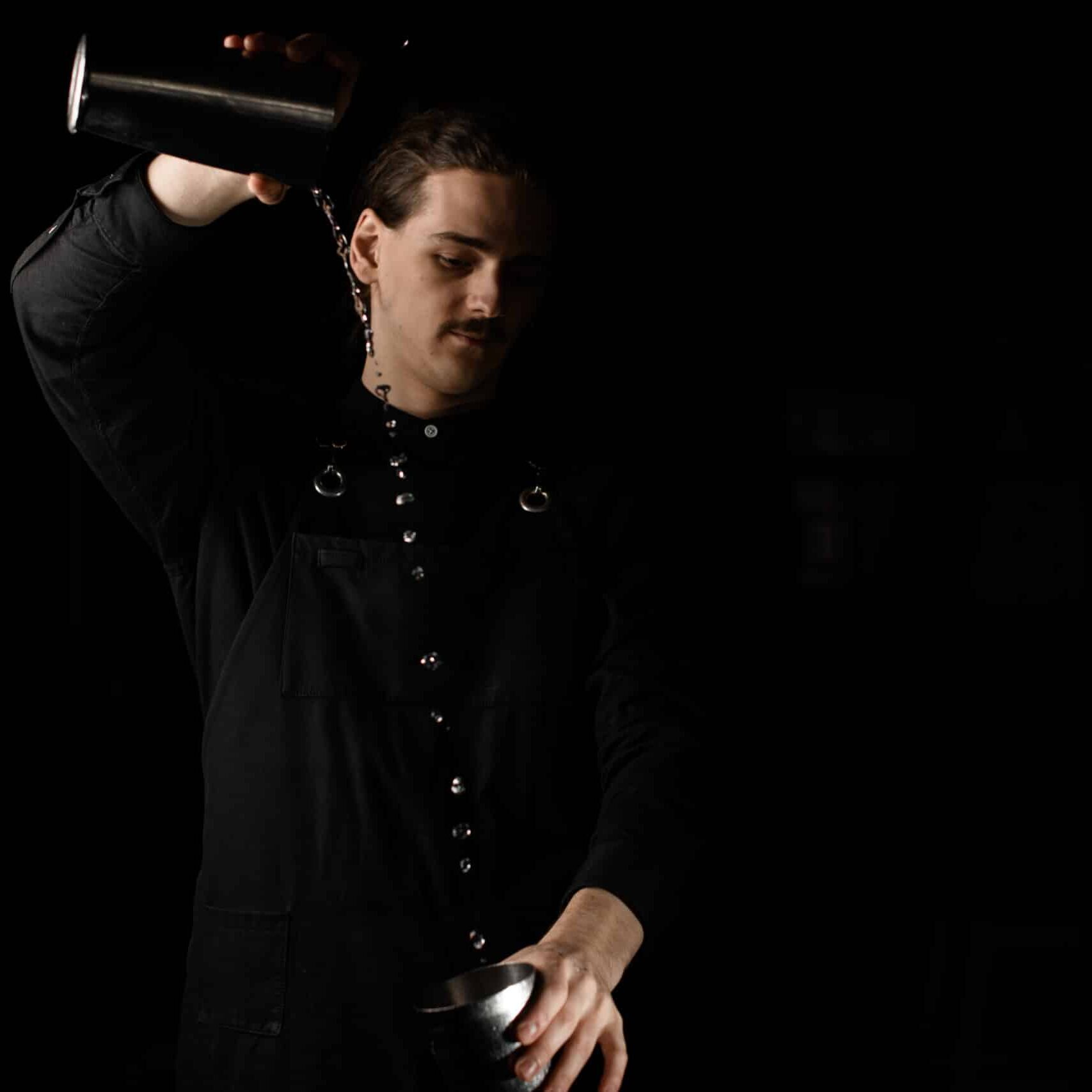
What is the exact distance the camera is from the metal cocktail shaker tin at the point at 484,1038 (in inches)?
49.0

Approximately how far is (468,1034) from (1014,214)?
10.3 ft

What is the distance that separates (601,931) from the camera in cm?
160

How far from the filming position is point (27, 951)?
10.2 feet

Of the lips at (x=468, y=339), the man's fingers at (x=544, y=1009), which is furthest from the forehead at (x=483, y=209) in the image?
the man's fingers at (x=544, y=1009)

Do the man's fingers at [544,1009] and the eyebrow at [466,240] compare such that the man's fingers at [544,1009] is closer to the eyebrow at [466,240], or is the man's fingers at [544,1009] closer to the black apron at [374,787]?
the black apron at [374,787]

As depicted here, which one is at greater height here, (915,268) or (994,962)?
(915,268)

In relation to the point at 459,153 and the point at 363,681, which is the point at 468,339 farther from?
the point at 363,681

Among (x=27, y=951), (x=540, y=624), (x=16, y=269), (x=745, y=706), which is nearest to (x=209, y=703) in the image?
(x=540, y=624)

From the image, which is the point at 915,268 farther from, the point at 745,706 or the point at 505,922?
the point at 505,922

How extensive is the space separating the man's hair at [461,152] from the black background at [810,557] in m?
0.98

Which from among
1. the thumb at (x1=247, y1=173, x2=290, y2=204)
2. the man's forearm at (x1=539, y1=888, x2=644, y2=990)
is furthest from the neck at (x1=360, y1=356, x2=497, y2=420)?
the man's forearm at (x1=539, y1=888, x2=644, y2=990)

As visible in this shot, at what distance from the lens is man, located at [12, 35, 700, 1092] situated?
169 centimetres

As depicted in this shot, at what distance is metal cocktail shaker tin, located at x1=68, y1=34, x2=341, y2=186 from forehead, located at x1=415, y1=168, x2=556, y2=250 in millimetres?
394

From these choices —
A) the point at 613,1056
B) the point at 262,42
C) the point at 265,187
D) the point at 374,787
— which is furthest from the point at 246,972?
the point at 262,42
